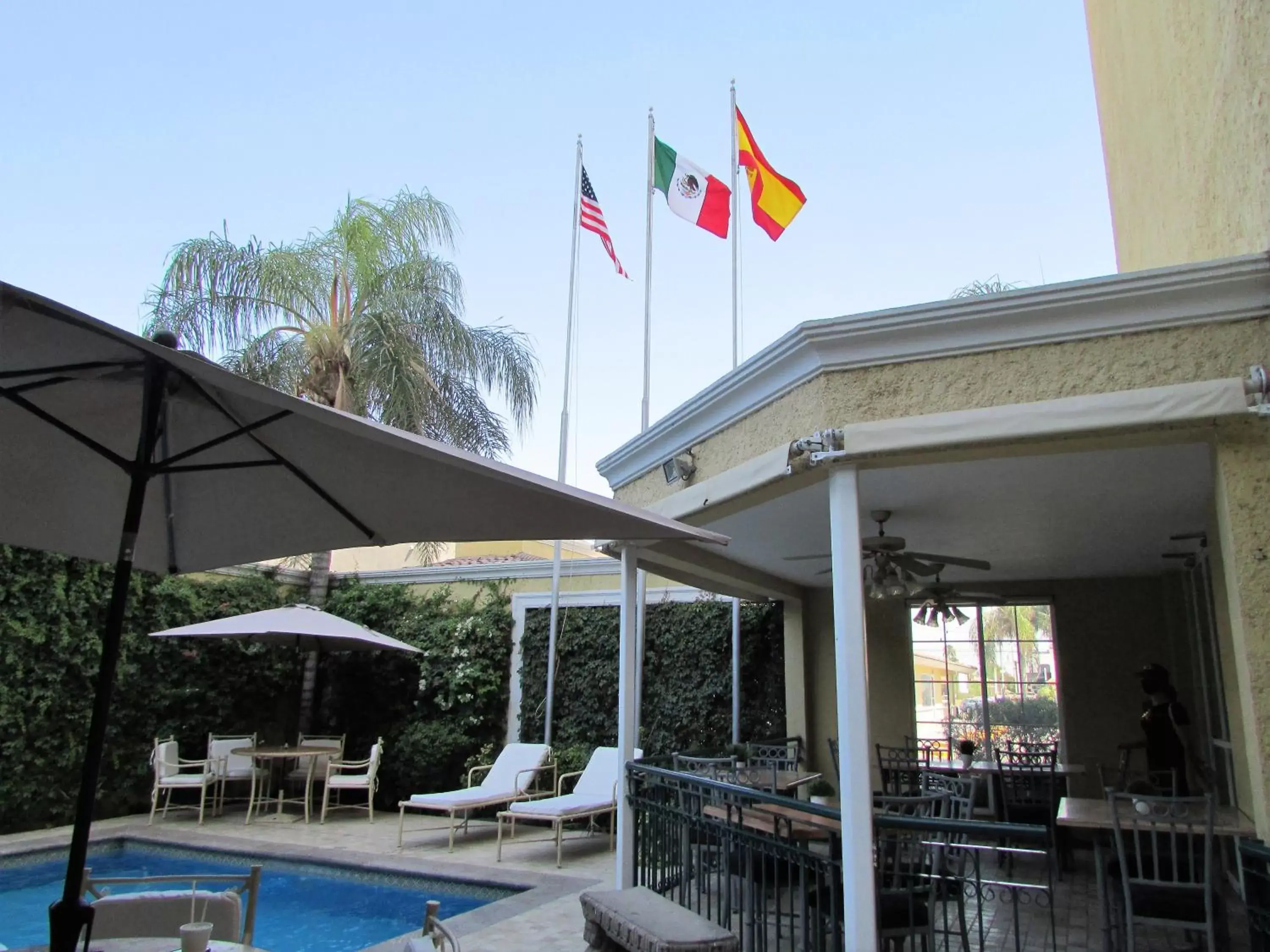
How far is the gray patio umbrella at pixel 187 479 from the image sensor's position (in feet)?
7.07

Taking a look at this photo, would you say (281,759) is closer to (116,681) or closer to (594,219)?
(116,681)

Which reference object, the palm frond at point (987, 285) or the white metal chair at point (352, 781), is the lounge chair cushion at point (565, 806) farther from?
the palm frond at point (987, 285)

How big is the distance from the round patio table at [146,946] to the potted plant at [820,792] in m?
3.94

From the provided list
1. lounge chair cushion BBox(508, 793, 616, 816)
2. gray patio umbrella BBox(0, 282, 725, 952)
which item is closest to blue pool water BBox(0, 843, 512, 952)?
lounge chair cushion BBox(508, 793, 616, 816)

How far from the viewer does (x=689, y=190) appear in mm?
11062

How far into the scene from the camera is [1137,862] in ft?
13.8

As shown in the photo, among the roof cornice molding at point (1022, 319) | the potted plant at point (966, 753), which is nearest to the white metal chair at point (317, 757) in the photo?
the potted plant at point (966, 753)

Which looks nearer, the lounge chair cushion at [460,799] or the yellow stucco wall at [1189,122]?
the yellow stucco wall at [1189,122]

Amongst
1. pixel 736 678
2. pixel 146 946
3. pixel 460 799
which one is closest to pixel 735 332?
pixel 736 678

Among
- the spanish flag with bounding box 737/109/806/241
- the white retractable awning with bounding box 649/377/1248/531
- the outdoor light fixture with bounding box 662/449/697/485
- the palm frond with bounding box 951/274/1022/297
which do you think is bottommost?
the white retractable awning with bounding box 649/377/1248/531

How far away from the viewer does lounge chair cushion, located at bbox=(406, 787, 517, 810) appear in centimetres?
880

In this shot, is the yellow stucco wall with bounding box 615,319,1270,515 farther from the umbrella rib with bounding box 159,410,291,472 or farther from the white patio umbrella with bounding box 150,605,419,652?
the white patio umbrella with bounding box 150,605,419,652

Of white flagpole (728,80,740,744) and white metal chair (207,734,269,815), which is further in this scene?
white metal chair (207,734,269,815)

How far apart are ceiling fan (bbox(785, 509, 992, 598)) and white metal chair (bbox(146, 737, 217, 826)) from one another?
7763 mm
